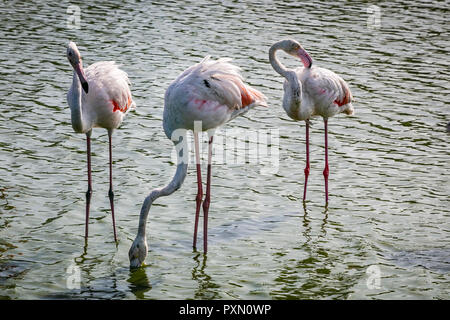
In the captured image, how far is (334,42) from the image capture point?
15055 millimetres

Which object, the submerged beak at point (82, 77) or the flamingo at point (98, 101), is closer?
the submerged beak at point (82, 77)

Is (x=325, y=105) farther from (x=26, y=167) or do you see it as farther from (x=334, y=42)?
(x=334, y=42)

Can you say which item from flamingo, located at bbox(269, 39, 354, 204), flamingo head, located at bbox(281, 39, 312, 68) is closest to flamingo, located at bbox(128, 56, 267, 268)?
flamingo, located at bbox(269, 39, 354, 204)

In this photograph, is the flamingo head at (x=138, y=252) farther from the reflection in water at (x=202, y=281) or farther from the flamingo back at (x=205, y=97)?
the flamingo back at (x=205, y=97)

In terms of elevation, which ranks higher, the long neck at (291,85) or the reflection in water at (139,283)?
the long neck at (291,85)

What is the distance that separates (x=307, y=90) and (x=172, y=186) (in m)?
2.44

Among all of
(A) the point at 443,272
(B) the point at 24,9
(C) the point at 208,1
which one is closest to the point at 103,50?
(B) the point at 24,9

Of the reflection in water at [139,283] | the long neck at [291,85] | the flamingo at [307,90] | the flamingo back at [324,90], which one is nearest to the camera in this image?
the reflection in water at [139,283]

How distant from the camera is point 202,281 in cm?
644

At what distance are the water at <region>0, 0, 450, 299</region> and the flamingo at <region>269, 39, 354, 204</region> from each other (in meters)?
0.87

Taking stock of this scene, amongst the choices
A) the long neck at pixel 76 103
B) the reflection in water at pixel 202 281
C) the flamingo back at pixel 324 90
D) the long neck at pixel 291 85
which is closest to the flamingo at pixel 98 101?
the long neck at pixel 76 103

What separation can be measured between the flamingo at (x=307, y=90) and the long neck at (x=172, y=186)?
1668 millimetres

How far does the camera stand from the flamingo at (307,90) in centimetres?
775

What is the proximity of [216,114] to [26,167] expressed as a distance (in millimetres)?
3093
